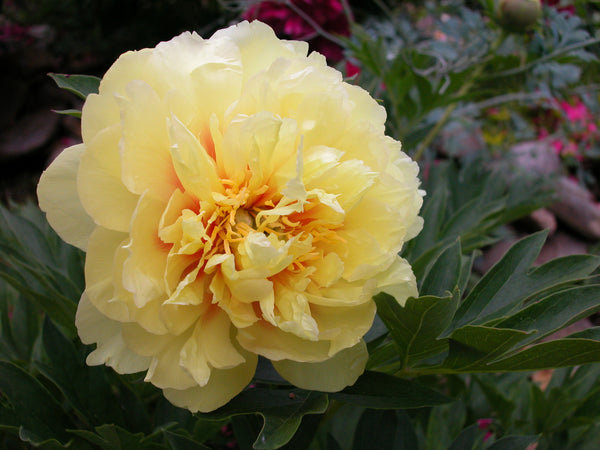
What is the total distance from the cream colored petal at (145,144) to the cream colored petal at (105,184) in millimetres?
15

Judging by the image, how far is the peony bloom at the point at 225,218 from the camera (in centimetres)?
39

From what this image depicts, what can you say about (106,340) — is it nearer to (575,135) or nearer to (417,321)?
(417,321)

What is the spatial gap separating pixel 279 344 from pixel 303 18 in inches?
48.9

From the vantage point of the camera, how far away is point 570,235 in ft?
8.38

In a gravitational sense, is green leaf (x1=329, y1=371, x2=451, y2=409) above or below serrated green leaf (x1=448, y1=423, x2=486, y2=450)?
above

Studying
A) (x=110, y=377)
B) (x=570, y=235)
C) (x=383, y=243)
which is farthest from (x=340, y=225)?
(x=570, y=235)

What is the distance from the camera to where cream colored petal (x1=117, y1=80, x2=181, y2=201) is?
0.39m

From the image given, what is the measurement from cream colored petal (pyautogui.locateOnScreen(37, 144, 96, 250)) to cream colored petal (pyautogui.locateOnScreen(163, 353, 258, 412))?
0.44 feet

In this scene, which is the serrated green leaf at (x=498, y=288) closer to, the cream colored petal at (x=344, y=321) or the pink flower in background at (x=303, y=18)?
the cream colored petal at (x=344, y=321)

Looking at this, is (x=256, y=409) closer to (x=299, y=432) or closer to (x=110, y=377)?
(x=299, y=432)

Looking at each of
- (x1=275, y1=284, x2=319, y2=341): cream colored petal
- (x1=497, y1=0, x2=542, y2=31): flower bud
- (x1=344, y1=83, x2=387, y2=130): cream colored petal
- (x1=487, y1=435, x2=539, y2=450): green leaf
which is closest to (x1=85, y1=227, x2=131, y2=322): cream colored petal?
(x1=275, y1=284, x2=319, y2=341): cream colored petal

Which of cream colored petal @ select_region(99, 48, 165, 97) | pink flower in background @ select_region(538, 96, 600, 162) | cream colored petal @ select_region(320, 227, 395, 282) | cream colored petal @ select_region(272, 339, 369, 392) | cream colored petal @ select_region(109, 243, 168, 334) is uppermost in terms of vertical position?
cream colored petal @ select_region(99, 48, 165, 97)

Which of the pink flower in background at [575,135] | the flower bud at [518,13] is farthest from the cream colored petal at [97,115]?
the pink flower in background at [575,135]

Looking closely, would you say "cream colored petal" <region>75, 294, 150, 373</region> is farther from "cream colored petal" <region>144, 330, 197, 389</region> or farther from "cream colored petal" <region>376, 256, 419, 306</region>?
"cream colored petal" <region>376, 256, 419, 306</region>
